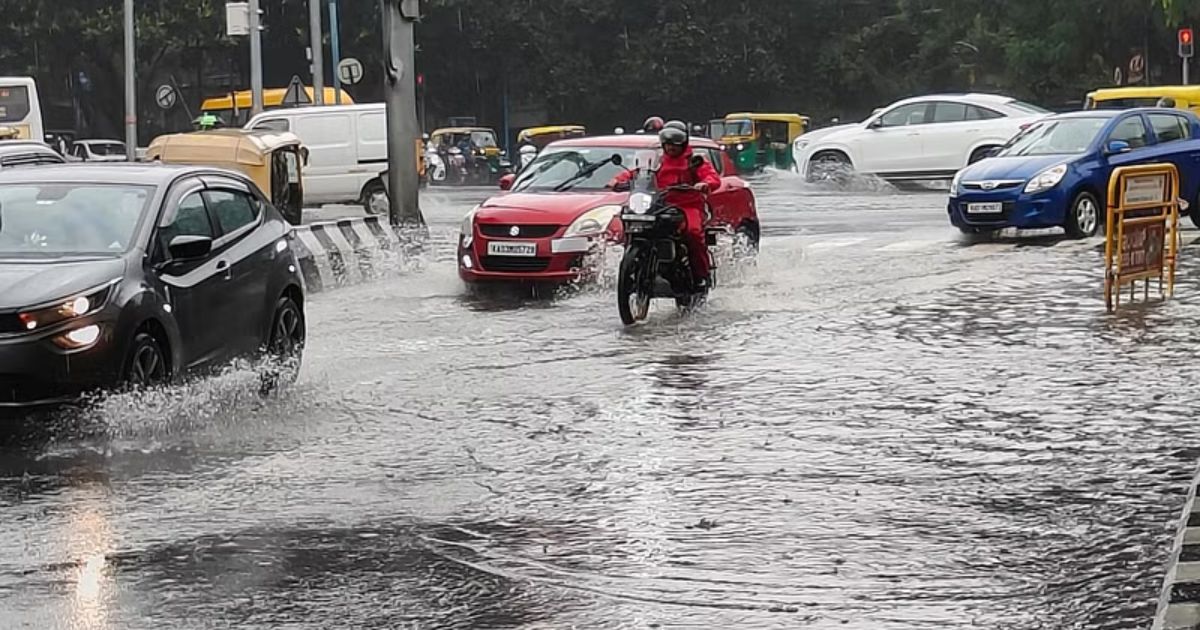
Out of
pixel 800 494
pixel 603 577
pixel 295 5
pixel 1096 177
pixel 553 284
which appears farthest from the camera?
pixel 295 5

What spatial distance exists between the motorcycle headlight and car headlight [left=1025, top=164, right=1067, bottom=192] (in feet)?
25.3

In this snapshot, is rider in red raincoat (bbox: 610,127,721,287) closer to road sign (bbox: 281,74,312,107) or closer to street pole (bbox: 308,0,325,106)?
road sign (bbox: 281,74,312,107)

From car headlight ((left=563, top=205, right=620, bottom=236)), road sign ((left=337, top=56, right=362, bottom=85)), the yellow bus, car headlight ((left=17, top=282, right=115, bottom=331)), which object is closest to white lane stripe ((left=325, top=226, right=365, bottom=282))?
car headlight ((left=563, top=205, right=620, bottom=236))

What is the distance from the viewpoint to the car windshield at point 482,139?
5238 cm

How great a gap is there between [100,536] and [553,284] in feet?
33.0

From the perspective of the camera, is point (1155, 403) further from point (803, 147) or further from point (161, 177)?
point (803, 147)

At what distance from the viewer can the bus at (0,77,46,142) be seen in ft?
130

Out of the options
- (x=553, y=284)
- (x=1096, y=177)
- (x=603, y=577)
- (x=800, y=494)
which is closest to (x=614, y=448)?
(x=800, y=494)

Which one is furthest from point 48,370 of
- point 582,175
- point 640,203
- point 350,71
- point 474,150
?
point 474,150

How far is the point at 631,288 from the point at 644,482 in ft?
20.1

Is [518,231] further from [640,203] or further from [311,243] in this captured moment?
[311,243]

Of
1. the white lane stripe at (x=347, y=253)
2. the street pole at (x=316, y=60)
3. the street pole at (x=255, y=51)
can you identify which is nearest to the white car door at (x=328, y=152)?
the street pole at (x=255, y=51)

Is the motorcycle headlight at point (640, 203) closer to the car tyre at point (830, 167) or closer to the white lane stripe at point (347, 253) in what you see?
the white lane stripe at point (347, 253)

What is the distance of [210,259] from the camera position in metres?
10.9
